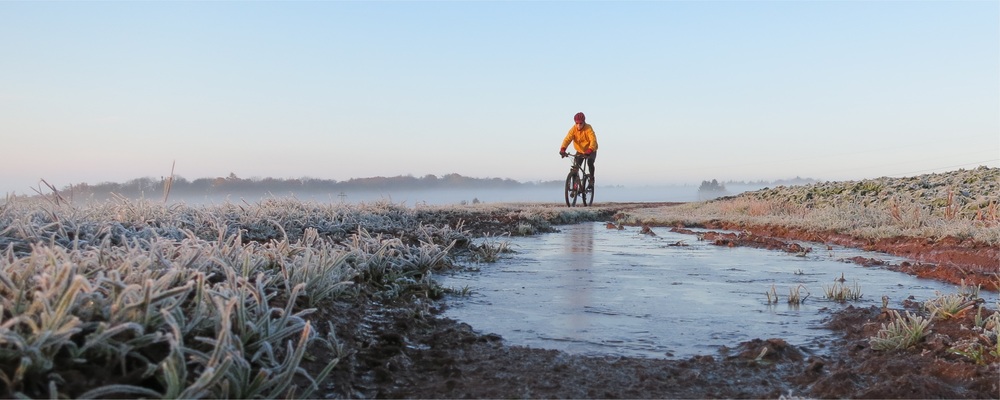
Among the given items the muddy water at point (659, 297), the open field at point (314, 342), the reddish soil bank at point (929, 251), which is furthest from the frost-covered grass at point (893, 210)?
the open field at point (314, 342)

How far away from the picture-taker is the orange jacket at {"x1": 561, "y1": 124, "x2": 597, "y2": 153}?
56.1ft

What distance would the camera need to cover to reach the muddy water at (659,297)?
10.9 feet

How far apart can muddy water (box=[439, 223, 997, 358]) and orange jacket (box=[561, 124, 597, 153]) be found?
9.51 m

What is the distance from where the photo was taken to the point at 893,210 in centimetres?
1053

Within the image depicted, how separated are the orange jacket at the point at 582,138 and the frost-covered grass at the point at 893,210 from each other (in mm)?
2371

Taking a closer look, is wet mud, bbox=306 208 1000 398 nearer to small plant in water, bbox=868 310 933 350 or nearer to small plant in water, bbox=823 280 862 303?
small plant in water, bbox=868 310 933 350

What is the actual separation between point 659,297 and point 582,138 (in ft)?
42.6

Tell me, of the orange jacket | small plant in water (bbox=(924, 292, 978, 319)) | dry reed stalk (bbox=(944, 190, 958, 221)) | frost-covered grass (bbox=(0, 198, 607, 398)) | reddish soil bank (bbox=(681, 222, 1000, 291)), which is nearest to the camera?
frost-covered grass (bbox=(0, 198, 607, 398))

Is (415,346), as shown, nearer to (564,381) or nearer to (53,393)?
(564,381)

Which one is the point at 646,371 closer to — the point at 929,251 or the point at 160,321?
the point at 160,321

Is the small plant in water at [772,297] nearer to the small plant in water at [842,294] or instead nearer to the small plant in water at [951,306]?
the small plant in water at [842,294]

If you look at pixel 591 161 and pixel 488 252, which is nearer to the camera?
pixel 488 252

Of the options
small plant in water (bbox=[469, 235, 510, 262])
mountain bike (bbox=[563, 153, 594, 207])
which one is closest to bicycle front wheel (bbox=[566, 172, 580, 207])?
mountain bike (bbox=[563, 153, 594, 207])

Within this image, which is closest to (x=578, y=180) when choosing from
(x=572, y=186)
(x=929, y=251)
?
(x=572, y=186)
